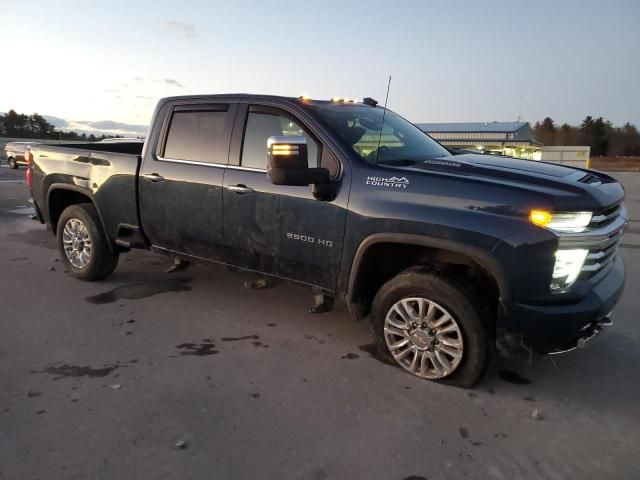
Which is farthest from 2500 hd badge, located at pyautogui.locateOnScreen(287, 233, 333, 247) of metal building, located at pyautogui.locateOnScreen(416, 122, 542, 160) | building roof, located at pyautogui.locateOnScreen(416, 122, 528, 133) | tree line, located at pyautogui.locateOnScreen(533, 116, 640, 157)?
tree line, located at pyautogui.locateOnScreen(533, 116, 640, 157)

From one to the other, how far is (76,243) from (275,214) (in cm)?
286

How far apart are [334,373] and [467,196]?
1566 mm

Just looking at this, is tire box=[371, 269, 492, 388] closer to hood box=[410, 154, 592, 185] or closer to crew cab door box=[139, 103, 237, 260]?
hood box=[410, 154, 592, 185]

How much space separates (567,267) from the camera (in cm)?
293

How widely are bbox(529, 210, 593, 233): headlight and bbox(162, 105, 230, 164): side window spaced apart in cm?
254

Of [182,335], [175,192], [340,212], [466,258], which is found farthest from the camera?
[175,192]

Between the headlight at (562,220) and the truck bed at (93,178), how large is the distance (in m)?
3.65

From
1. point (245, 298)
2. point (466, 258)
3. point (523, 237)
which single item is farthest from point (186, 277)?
point (523, 237)

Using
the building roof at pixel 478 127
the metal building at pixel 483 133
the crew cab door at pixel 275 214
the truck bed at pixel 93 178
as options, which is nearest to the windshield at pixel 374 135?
the crew cab door at pixel 275 214

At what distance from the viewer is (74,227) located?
539 centimetres

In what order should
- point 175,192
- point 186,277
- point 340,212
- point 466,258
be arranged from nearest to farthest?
point 466,258 < point 340,212 < point 175,192 < point 186,277

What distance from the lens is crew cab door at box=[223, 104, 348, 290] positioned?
141 inches

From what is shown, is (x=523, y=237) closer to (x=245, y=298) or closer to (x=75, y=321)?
(x=245, y=298)

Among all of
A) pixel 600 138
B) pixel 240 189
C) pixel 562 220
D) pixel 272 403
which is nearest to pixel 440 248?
pixel 562 220
